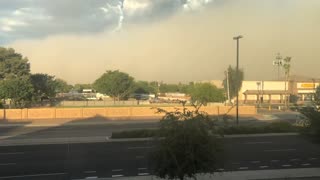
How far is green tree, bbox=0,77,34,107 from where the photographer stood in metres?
83.7

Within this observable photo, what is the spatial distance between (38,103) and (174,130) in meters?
83.3

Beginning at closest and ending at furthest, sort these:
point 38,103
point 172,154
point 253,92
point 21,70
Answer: point 172,154, point 38,103, point 21,70, point 253,92

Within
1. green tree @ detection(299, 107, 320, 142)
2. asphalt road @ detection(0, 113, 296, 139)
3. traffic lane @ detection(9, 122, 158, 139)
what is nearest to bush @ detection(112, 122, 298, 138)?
asphalt road @ detection(0, 113, 296, 139)

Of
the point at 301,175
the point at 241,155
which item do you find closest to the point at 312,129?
the point at 301,175

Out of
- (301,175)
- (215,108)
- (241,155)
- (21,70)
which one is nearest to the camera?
(301,175)

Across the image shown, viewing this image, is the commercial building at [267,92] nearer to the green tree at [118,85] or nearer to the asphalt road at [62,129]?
the green tree at [118,85]

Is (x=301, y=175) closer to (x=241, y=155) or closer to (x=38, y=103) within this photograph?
(x=241, y=155)

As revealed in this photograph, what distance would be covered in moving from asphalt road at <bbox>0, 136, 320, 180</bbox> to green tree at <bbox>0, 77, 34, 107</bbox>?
168ft

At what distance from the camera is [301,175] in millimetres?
21719

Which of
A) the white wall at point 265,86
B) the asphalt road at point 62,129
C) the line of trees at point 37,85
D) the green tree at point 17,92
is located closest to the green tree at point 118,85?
the line of trees at point 37,85

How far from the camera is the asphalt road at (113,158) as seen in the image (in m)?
23.7

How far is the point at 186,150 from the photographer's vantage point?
51.4 ft

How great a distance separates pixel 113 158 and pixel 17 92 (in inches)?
2383

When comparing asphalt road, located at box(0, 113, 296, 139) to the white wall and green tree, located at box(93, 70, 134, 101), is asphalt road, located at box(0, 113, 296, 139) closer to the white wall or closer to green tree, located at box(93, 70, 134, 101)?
the white wall
